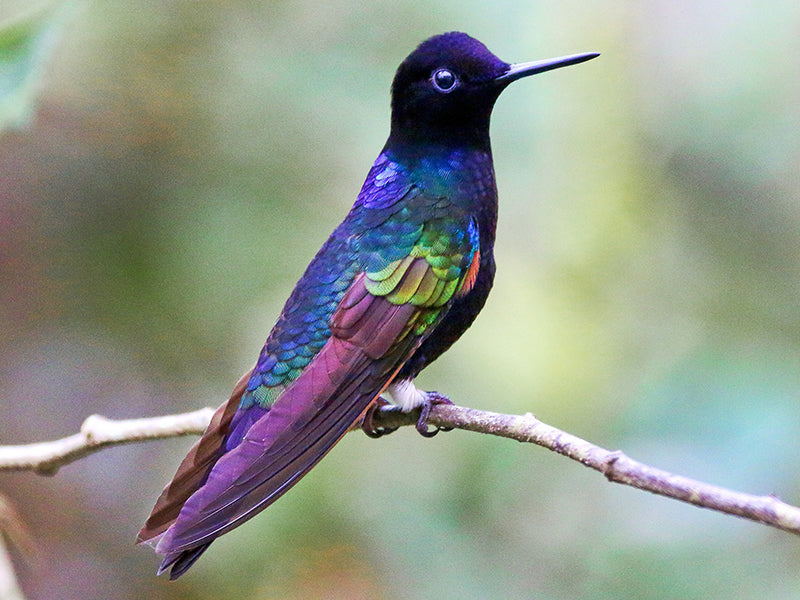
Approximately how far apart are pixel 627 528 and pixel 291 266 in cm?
185

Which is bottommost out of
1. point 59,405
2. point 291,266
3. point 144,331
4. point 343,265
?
point 59,405

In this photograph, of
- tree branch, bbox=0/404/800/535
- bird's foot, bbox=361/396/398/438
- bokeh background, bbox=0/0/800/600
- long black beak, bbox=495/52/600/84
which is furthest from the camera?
bokeh background, bbox=0/0/800/600

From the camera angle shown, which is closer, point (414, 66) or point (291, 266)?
point (414, 66)

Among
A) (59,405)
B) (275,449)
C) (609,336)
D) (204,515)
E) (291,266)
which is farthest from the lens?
(59,405)

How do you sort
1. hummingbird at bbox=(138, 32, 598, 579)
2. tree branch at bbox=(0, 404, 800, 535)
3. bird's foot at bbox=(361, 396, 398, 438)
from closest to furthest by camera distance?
tree branch at bbox=(0, 404, 800, 535) → hummingbird at bbox=(138, 32, 598, 579) → bird's foot at bbox=(361, 396, 398, 438)

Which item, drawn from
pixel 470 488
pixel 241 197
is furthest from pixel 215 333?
pixel 470 488

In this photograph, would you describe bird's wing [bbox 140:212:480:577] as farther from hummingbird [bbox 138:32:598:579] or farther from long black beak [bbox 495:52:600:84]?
long black beak [bbox 495:52:600:84]

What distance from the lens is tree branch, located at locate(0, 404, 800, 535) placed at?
4.68ft

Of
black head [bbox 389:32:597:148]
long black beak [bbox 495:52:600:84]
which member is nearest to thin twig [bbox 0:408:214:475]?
black head [bbox 389:32:597:148]

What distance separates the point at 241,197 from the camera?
441cm

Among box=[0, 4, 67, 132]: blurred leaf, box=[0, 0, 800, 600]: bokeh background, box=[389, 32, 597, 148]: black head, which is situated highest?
box=[0, 4, 67, 132]: blurred leaf

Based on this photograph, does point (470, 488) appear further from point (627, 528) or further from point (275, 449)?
point (275, 449)

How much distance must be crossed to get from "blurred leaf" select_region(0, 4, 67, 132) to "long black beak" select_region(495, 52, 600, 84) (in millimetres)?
1289

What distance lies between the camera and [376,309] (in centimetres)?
254
